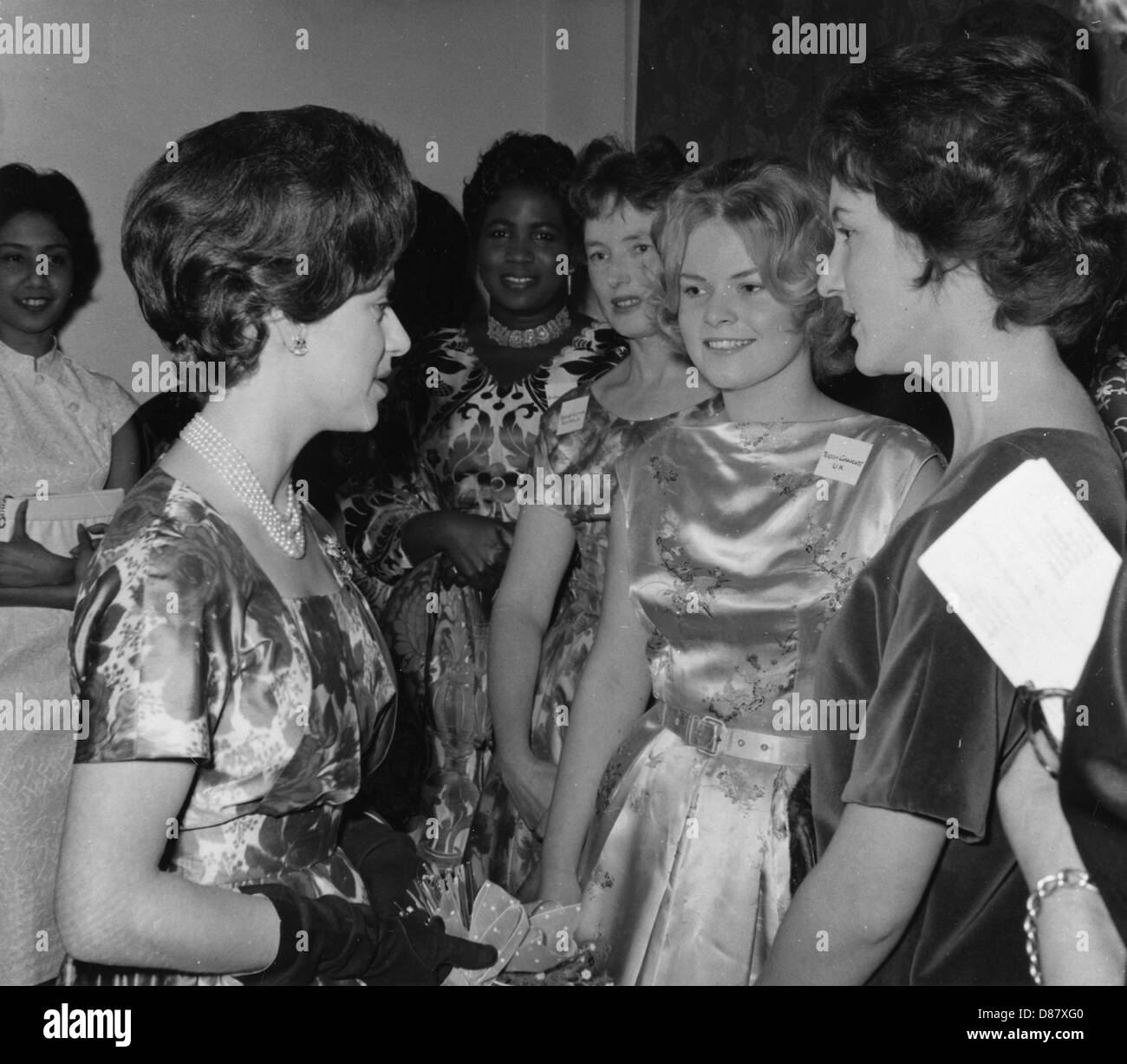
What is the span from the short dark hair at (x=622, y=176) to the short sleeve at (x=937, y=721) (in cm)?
122

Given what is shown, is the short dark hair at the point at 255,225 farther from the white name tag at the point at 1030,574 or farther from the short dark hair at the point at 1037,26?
the short dark hair at the point at 1037,26

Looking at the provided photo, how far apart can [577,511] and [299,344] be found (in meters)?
0.88

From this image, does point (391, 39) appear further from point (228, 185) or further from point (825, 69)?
point (228, 185)

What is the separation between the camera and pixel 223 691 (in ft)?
3.49

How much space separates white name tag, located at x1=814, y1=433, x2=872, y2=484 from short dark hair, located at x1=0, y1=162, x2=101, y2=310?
160 cm

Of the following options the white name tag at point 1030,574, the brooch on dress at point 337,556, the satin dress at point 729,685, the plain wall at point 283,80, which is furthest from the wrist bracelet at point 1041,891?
the plain wall at point 283,80

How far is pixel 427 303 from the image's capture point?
2.75 metres

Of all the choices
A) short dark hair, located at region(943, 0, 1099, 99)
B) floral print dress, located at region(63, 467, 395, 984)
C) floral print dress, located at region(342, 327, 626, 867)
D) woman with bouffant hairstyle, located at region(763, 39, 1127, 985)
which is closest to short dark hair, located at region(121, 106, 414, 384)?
floral print dress, located at region(63, 467, 395, 984)

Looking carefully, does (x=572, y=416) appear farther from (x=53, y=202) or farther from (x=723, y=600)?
(x=53, y=202)

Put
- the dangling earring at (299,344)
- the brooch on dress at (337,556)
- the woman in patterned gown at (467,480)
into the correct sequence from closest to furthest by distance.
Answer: the dangling earring at (299,344), the brooch on dress at (337,556), the woman in patterned gown at (467,480)

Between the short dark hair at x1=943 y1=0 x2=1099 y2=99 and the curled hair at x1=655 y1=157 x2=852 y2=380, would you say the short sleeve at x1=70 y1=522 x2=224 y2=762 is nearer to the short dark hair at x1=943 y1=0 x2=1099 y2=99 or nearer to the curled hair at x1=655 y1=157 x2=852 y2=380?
the curled hair at x1=655 y1=157 x2=852 y2=380

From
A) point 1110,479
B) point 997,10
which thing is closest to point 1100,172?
point 1110,479

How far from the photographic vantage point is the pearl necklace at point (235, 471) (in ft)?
3.82

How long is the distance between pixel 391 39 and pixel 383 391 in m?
1.54
